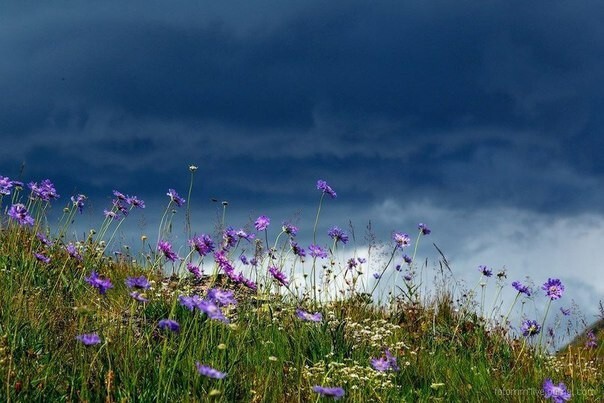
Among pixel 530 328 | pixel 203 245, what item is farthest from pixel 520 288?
pixel 203 245

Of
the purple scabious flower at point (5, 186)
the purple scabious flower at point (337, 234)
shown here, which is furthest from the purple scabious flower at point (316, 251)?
the purple scabious flower at point (5, 186)

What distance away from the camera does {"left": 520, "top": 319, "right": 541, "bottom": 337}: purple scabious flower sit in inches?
219

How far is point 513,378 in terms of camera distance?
15.9 feet

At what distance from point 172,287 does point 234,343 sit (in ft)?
5.23

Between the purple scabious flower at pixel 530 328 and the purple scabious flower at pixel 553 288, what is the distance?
0.38 meters

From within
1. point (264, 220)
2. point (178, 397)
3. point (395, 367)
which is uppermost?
point (264, 220)

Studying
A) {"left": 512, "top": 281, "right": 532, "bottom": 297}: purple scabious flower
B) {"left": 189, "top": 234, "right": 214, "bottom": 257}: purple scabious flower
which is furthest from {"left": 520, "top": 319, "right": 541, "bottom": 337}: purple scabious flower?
{"left": 189, "top": 234, "right": 214, "bottom": 257}: purple scabious flower

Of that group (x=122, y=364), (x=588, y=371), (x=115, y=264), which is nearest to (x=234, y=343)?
(x=122, y=364)

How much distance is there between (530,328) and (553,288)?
453 mm

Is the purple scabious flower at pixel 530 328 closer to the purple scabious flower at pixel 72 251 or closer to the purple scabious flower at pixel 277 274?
the purple scabious flower at pixel 277 274

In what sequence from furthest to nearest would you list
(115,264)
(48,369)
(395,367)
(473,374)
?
(115,264), (473,374), (395,367), (48,369)

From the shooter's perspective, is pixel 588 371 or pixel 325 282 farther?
pixel 325 282

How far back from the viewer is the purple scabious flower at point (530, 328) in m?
5.57

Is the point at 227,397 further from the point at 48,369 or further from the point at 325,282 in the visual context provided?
the point at 325,282
